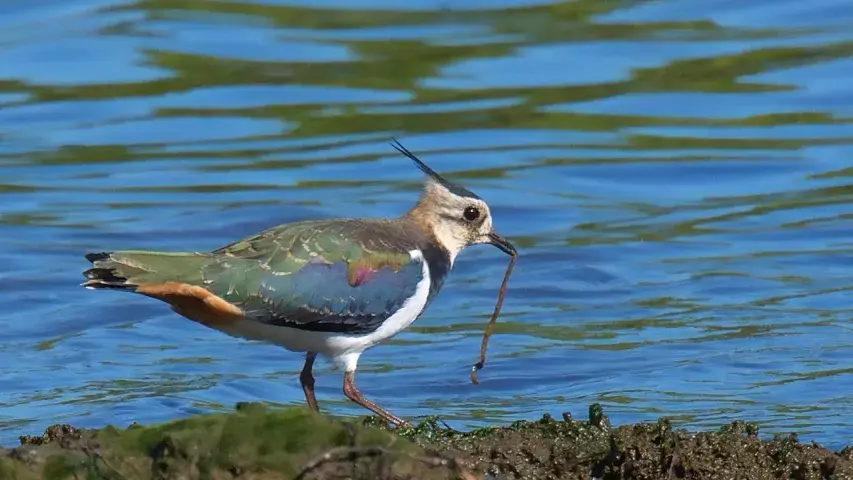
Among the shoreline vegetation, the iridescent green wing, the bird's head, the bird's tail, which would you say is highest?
the bird's head

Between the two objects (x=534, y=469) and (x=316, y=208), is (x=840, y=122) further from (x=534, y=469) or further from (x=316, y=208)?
(x=534, y=469)

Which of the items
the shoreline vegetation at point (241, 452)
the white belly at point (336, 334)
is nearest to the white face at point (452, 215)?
the white belly at point (336, 334)

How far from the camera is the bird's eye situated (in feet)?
33.6

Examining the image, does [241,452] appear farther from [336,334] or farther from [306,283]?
[336,334]

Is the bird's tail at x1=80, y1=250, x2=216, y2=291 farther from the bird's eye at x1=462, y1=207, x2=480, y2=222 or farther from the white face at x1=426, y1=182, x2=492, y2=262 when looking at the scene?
the bird's eye at x1=462, y1=207, x2=480, y2=222

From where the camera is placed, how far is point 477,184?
1502 cm

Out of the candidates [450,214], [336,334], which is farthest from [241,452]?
[450,214]

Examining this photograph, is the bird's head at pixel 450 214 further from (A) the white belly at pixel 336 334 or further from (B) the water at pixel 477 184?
(B) the water at pixel 477 184

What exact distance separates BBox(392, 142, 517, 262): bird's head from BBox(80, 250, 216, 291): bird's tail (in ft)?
5.64

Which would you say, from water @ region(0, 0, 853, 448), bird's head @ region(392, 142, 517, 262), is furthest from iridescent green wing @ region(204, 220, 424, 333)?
water @ region(0, 0, 853, 448)

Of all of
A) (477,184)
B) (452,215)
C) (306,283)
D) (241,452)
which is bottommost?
(241,452)

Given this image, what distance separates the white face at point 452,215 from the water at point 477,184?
95 centimetres

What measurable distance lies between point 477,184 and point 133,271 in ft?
21.4

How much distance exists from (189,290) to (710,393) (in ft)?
10.4
